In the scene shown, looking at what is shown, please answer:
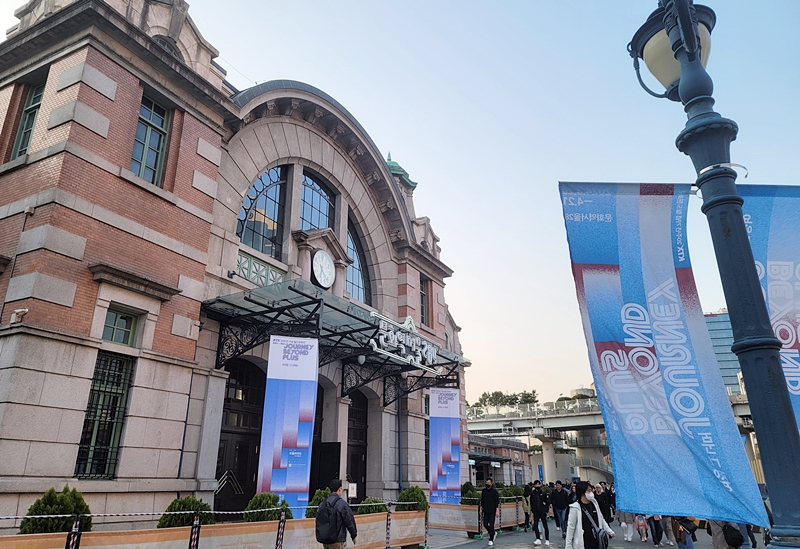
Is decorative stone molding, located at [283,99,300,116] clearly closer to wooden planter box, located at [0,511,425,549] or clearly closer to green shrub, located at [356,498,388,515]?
green shrub, located at [356,498,388,515]

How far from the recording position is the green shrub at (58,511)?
27.7ft

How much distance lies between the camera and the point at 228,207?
55.1 feet

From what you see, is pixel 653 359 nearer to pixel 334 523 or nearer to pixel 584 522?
pixel 584 522

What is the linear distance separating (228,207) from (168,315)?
4.30 meters

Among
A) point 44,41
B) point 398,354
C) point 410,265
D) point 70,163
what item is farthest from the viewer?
point 410,265

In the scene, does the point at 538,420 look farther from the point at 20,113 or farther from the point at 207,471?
the point at 20,113

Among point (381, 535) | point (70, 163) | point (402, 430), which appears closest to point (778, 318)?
point (381, 535)

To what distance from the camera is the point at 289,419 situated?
13922mm

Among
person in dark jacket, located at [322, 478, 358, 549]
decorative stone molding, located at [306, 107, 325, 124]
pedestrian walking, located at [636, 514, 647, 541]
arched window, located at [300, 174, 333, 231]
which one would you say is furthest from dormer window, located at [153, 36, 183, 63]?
pedestrian walking, located at [636, 514, 647, 541]

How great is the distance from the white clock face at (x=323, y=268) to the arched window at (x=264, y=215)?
4.51 ft

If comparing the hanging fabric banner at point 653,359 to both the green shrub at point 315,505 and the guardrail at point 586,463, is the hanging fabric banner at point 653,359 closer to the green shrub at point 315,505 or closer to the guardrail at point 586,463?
the green shrub at point 315,505

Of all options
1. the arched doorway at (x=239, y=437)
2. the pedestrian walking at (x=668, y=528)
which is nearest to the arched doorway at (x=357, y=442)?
the arched doorway at (x=239, y=437)

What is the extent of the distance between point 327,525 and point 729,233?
7.55 metres

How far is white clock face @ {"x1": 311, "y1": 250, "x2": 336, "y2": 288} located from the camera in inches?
778
